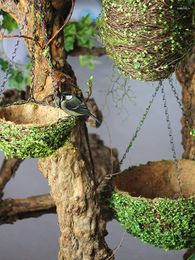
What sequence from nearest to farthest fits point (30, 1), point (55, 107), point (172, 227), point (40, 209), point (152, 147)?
1. point (55, 107)
2. point (30, 1)
3. point (172, 227)
4. point (40, 209)
5. point (152, 147)

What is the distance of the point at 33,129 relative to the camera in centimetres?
134

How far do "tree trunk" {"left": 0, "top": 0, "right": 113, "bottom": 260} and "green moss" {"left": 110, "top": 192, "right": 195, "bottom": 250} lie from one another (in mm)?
79

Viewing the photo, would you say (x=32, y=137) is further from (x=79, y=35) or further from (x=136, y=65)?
(x=79, y=35)

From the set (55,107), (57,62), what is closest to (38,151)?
(55,107)

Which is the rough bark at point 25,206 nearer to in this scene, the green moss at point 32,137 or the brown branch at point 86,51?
the brown branch at point 86,51

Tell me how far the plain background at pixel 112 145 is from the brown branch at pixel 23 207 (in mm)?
215

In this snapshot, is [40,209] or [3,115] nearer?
[3,115]

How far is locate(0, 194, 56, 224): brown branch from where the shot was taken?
245 centimetres

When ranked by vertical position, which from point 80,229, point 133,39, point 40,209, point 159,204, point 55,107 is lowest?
point 40,209

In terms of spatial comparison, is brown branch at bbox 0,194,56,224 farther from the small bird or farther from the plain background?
the small bird

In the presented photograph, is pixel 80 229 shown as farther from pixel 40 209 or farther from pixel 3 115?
pixel 40 209

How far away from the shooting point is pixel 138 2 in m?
1.44

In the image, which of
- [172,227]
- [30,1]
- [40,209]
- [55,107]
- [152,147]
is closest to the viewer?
[55,107]

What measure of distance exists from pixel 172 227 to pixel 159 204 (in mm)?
93
